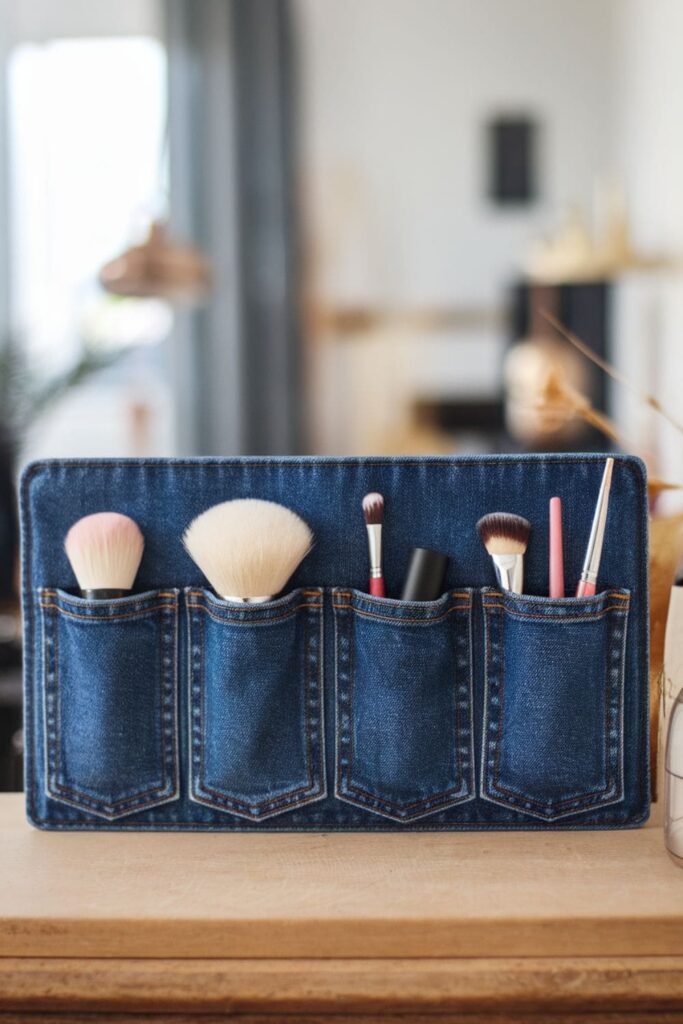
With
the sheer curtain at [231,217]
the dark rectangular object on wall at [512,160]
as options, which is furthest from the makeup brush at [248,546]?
the dark rectangular object on wall at [512,160]

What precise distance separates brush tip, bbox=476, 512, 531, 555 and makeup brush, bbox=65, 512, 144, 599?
0.22 metres

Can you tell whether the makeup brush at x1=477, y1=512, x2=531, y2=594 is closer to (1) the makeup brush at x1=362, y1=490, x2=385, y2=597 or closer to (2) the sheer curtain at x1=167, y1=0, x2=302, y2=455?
(1) the makeup brush at x1=362, y1=490, x2=385, y2=597

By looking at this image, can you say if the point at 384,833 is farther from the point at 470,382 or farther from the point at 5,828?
the point at 470,382

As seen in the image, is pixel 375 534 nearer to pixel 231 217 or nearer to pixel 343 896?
pixel 343 896

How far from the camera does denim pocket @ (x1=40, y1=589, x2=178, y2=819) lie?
2.07 feet

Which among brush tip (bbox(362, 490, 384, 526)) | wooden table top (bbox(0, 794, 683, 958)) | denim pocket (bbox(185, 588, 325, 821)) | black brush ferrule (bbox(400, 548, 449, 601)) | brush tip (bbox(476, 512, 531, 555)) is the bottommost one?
wooden table top (bbox(0, 794, 683, 958))

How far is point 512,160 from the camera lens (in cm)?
415

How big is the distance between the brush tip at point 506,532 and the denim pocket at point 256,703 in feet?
0.38

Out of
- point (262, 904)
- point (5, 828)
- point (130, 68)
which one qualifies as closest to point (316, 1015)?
point (262, 904)

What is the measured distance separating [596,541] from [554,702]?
0.10m

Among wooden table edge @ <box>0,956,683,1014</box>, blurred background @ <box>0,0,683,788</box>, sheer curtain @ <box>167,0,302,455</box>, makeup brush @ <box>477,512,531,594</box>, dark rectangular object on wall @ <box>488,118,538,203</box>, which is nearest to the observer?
wooden table edge @ <box>0,956,683,1014</box>

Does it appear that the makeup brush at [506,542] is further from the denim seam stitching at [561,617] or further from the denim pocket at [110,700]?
the denim pocket at [110,700]

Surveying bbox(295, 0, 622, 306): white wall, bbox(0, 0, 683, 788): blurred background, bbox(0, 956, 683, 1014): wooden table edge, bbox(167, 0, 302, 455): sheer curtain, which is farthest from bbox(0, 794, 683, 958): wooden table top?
bbox(295, 0, 622, 306): white wall

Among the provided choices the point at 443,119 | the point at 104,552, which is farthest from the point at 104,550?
the point at 443,119
